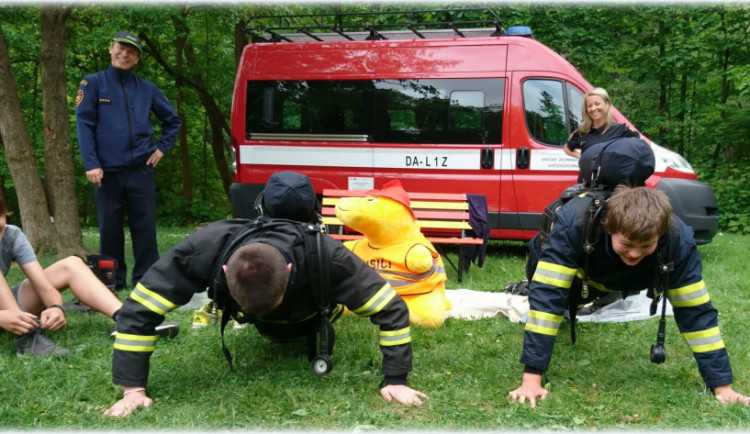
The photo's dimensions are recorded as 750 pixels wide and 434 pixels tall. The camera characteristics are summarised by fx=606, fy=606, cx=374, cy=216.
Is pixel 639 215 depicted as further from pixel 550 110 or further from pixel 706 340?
pixel 550 110

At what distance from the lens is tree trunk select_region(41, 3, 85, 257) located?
7383 mm

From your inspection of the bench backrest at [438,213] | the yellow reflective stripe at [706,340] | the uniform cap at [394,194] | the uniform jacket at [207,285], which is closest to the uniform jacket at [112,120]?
the bench backrest at [438,213]

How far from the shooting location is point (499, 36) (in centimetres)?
787

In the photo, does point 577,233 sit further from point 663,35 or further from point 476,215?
point 663,35

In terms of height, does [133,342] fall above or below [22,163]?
below

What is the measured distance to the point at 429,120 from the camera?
26.6ft

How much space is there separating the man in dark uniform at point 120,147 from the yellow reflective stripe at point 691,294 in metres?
4.44

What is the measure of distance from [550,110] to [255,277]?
5.98 m

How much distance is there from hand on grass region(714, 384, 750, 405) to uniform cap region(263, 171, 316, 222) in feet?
7.75

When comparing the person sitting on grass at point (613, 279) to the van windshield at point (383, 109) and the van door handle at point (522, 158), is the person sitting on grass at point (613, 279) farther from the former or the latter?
the van windshield at point (383, 109)

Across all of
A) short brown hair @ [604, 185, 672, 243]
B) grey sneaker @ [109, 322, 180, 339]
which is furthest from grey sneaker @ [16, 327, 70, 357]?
short brown hair @ [604, 185, 672, 243]

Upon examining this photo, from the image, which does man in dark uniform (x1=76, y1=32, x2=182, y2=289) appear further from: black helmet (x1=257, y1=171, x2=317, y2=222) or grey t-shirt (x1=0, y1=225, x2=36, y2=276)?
black helmet (x1=257, y1=171, x2=317, y2=222)

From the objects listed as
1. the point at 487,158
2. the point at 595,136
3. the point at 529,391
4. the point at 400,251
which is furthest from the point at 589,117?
the point at 529,391

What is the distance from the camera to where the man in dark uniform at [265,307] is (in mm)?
2902
